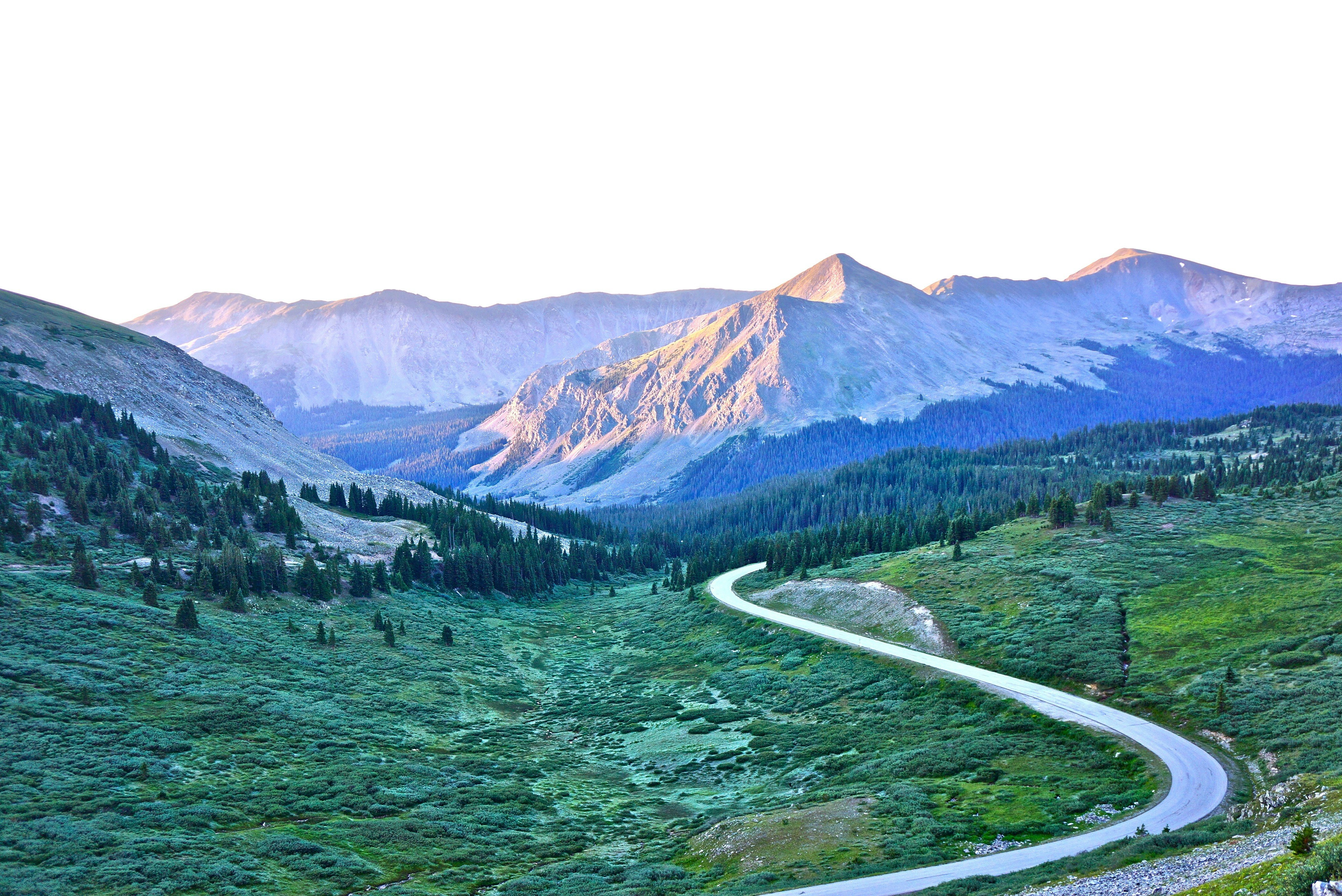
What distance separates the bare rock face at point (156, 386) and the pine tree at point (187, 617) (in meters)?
75.4

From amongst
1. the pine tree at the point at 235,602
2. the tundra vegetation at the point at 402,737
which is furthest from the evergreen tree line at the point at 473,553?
the pine tree at the point at 235,602

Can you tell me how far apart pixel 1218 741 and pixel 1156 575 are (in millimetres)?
45302

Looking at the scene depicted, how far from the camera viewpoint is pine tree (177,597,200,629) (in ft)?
278

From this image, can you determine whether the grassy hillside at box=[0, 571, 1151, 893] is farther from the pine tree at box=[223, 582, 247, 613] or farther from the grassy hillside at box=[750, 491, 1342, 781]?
the grassy hillside at box=[750, 491, 1342, 781]

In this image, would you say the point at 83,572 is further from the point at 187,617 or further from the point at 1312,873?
the point at 1312,873

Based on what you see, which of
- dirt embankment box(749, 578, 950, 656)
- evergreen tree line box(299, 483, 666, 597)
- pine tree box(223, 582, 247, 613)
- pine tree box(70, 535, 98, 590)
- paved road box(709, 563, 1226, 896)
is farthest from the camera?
evergreen tree line box(299, 483, 666, 597)

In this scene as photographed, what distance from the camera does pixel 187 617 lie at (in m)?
85.0

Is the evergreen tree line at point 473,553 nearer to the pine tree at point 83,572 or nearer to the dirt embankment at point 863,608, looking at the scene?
the pine tree at point 83,572

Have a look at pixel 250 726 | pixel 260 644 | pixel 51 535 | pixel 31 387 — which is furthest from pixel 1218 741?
pixel 31 387

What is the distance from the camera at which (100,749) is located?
2058 inches

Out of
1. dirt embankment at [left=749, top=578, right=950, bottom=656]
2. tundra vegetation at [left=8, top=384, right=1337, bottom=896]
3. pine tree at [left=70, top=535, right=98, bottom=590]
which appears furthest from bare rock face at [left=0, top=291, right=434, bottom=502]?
dirt embankment at [left=749, top=578, right=950, bottom=656]

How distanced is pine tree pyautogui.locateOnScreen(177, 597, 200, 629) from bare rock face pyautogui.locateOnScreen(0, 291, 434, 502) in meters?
75.4

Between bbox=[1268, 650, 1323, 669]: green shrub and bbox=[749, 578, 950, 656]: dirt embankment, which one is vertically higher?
bbox=[1268, 650, 1323, 669]: green shrub

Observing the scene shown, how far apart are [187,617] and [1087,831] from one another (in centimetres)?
8750
